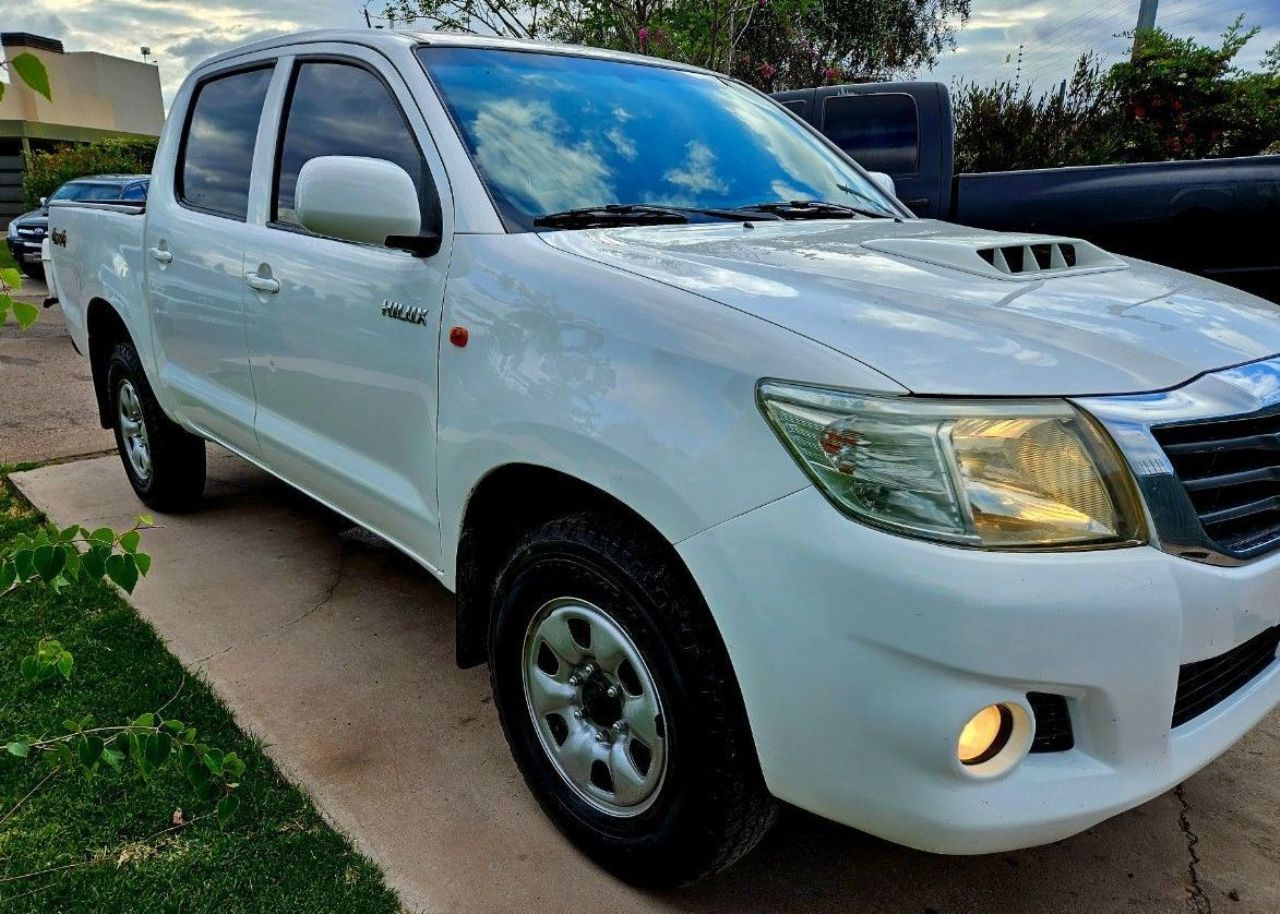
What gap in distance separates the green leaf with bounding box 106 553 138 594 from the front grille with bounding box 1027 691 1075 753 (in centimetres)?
151

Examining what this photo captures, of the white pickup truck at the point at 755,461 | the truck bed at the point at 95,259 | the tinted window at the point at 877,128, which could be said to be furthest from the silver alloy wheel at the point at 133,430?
the tinted window at the point at 877,128

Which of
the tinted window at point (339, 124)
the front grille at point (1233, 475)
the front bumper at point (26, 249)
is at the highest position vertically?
the tinted window at point (339, 124)

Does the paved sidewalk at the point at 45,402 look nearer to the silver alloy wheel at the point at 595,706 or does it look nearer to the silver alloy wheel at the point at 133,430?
the silver alloy wheel at the point at 133,430

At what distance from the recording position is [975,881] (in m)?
2.25

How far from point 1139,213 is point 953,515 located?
4.65 meters

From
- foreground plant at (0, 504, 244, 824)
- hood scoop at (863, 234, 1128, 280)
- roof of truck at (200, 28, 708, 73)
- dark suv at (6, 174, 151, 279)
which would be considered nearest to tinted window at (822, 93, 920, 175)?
roof of truck at (200, 28, 708, 73)

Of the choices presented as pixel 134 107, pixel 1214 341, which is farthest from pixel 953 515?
pixel 134 107

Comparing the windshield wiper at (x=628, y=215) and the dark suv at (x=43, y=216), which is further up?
the windshield wiper at (x=628, y=215)

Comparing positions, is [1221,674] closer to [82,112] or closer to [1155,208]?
[1155,208]

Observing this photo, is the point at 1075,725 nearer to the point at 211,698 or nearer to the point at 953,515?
the point at 953,515

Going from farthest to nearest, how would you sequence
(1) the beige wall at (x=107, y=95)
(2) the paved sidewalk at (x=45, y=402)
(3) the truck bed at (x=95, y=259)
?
(1) the beige wall at (x=107, y=95), (2) the paved sidewalk at (x=45, y=402), (3) the truck bed at (x=95, y=259)

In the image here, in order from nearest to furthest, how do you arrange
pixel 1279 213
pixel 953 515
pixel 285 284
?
pixel 953 515, pixel 285 284, pixel 1279 213

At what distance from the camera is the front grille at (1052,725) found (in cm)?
164

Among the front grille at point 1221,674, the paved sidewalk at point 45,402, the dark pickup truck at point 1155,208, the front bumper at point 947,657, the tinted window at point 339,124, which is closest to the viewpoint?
the front bumper at point 947,657
